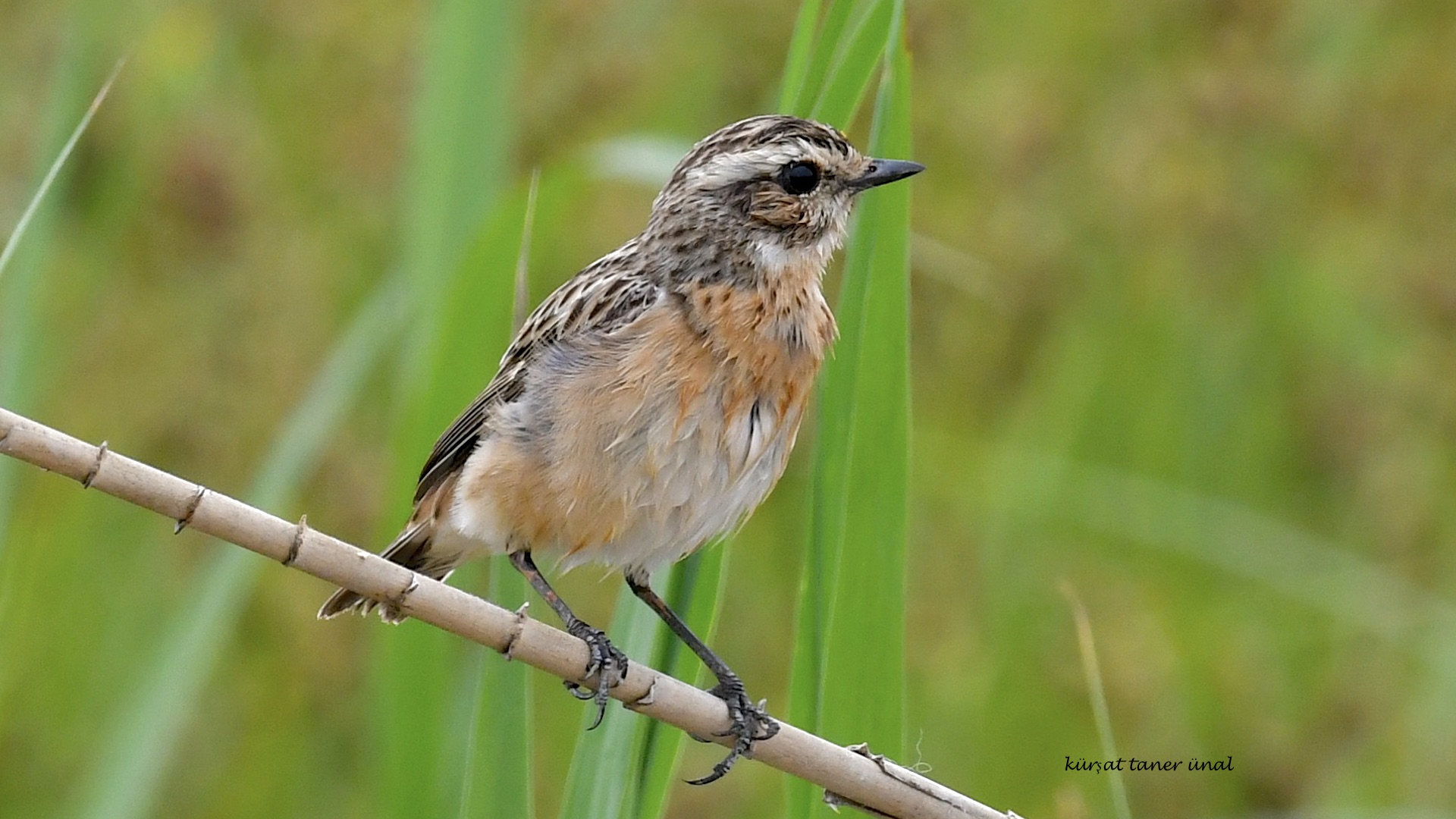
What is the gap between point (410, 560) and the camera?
3.75 meters

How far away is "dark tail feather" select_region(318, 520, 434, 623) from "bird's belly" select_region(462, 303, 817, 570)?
302 millimetres

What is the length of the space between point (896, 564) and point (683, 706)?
423 millimetres

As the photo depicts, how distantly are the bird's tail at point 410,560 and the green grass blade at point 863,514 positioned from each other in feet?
3.62

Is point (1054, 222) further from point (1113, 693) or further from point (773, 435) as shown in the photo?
point (773, 435)

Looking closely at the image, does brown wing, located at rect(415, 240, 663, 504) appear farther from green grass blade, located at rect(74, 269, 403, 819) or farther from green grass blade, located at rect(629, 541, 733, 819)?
green grass blade, located at rect(629, 541, 733, 819)

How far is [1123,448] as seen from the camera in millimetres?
5496

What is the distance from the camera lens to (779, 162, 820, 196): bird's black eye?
11.2ft

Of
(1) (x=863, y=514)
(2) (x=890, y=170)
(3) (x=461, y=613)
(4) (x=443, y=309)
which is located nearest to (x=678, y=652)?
(1) (x=863, y=514)

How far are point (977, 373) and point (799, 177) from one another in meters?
2.01

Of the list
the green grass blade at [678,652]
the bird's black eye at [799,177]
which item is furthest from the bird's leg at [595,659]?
the bird's black eye at [799,177]

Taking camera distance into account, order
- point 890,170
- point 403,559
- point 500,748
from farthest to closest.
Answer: point 403,559
point 890,170
point 500,748

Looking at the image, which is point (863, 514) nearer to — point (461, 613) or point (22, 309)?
point (461, 613)
